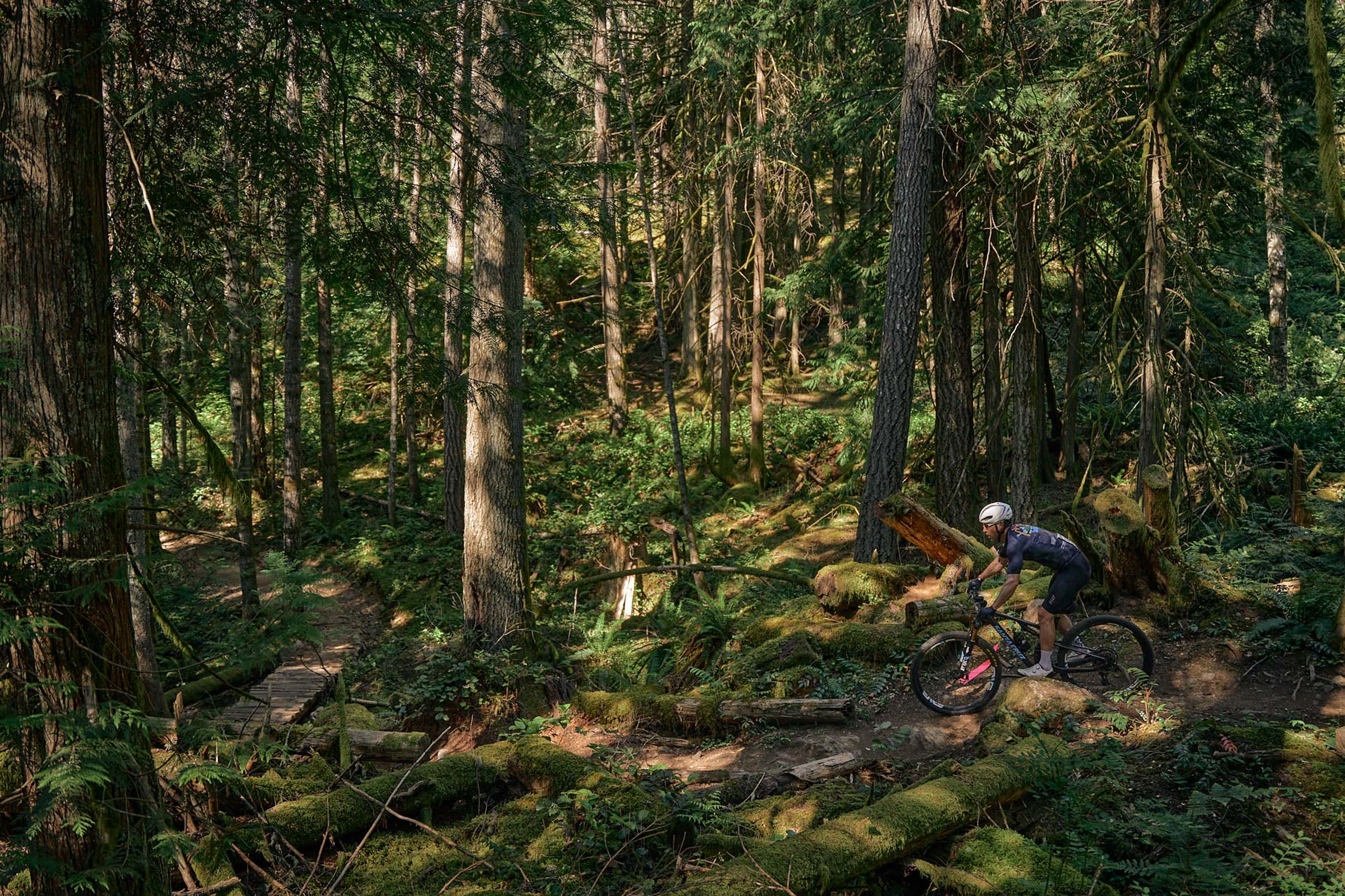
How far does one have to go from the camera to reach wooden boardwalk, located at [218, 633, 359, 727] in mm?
9922

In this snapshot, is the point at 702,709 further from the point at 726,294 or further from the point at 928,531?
the point at 726,294

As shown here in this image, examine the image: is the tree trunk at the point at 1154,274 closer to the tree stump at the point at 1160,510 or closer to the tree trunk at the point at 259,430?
the tree stump at the point at 1160,510

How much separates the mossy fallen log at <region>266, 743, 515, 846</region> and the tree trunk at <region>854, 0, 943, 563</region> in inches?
265

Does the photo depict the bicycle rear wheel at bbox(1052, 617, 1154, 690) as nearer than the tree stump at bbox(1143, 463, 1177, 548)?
Yes

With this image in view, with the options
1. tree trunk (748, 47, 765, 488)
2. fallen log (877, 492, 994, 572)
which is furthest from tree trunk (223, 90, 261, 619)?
tree trunk (748, 47, 765, 488)

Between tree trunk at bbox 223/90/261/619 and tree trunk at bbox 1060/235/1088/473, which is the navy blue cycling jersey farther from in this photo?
tree trunk at bbox 1060/235/1088/473

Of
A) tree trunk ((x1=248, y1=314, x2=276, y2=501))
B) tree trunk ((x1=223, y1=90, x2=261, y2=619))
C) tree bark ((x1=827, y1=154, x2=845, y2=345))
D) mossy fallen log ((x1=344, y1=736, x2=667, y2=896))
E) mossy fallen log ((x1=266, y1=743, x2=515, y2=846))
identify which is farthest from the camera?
tree trunk ((x1=248, y1=314, x2=276, y2=501))

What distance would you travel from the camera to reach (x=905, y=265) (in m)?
11.4

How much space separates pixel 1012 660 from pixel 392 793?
580 centimetres

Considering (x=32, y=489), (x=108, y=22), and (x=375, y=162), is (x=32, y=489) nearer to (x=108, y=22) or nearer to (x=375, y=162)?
(x=108, y=22)

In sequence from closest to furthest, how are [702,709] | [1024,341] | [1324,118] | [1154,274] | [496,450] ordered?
[1324,118]
[702,709]
[496,450]
[1154,274]
[1024,341]

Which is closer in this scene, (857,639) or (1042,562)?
(1042,562)

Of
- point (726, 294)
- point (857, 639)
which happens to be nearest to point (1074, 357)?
point (726, 294)

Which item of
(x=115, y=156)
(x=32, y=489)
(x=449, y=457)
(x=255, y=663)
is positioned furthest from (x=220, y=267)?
(x=449, y=457)
